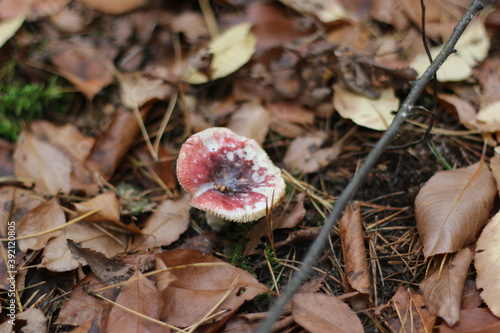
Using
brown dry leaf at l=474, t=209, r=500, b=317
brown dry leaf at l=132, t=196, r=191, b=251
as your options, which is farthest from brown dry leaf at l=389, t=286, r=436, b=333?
brown dry leaf at l=132, t=196, r=191, b=251

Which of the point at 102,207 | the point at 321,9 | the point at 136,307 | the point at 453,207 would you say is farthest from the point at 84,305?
the point at 321,9

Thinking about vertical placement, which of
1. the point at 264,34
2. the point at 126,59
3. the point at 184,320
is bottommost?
the point at 184,320

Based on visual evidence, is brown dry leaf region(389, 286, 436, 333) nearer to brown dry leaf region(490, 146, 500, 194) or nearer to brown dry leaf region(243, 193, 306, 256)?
brown dry leaf region(243, 193, 306, 256)

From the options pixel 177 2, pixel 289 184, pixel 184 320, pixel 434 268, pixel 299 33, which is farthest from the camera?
pixel 177 2

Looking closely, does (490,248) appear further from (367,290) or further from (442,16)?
(442,16)

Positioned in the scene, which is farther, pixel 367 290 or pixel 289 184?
pixel 289 184

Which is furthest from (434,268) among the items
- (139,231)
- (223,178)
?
(139,231)
